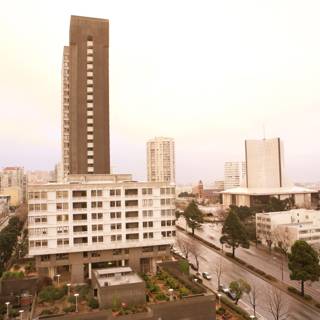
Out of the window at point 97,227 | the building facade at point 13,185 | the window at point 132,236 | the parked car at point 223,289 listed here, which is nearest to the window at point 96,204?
the window at point 97,227

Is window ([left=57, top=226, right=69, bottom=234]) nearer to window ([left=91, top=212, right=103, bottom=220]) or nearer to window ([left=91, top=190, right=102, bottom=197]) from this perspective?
window ([left=91, top=212, right=103, bottom=220])

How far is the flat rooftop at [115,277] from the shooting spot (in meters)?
35.2

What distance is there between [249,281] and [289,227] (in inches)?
687

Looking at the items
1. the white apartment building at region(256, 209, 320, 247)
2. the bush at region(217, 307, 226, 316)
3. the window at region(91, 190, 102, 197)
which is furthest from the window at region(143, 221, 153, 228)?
the white apartment building at region(256, 209, 320, 247)

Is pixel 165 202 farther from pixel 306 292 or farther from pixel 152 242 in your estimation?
pixel 306 292

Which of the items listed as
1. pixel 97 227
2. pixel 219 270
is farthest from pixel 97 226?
pixel 219 270

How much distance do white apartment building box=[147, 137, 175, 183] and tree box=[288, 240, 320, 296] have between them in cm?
10701

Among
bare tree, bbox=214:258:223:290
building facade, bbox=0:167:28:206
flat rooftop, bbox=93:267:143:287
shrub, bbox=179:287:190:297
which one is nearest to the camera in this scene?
flat rooftop, bbox=93:267:143:287

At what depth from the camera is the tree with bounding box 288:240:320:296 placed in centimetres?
3725

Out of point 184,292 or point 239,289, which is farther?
point 184,292

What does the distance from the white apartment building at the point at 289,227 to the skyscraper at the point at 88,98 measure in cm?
3142

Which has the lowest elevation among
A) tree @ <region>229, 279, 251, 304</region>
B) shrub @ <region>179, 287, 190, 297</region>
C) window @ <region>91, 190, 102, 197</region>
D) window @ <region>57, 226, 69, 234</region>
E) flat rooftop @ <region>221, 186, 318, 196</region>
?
shrub @ <region>179, 287, 190, 297</region>

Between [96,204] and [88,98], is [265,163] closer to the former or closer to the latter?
[88,98]

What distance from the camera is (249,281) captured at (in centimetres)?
4441
